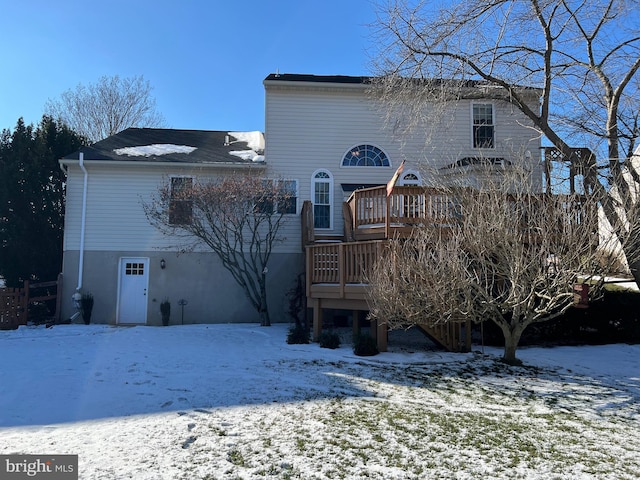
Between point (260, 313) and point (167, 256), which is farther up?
point (167, 256)

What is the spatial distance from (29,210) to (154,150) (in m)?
4.24

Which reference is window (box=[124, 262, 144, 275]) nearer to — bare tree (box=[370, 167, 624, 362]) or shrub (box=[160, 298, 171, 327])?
shrub (box=[160, 298, 171, 327])

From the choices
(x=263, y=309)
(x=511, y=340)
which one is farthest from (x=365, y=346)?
(x=263, y=309)

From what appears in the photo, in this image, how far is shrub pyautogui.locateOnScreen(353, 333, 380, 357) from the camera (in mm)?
8086

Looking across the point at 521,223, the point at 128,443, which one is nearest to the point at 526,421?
Result: the point at 521,223

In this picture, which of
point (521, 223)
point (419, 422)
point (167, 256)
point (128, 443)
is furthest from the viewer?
point (167, 256)

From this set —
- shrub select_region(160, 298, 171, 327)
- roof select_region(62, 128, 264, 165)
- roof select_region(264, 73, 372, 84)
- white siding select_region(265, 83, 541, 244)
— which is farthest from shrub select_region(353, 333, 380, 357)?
roof select_region(264, 73, 372, 84)

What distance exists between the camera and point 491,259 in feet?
23.0

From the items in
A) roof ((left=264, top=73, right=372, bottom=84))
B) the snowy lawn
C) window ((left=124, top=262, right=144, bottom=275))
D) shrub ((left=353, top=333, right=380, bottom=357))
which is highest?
roof ((left=264, top=73, right=372, bottom=84))

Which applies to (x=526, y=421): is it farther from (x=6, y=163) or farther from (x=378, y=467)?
(x=6, y=163)

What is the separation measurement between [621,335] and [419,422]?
7.53 m

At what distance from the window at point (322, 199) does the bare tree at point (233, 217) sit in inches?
29.4

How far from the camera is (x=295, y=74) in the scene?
14.1 metres

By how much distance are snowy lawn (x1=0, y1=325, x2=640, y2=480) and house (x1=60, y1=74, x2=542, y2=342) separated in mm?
4301
